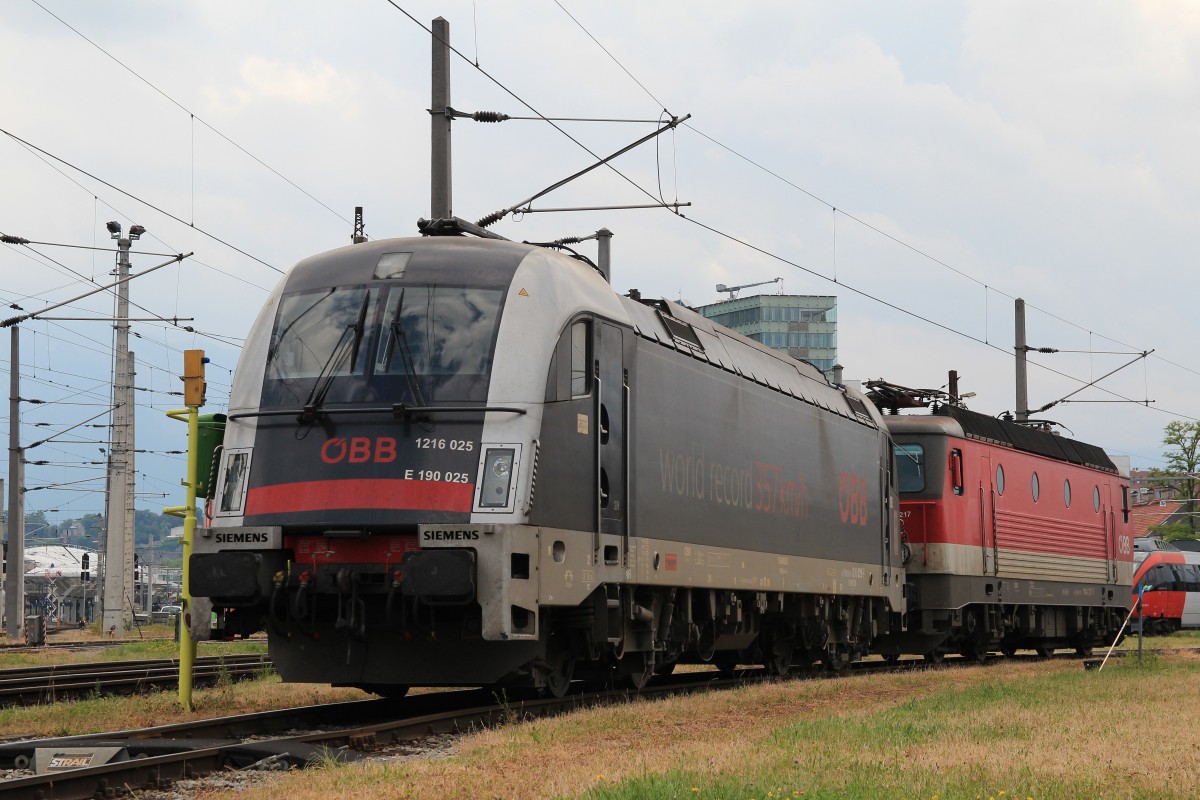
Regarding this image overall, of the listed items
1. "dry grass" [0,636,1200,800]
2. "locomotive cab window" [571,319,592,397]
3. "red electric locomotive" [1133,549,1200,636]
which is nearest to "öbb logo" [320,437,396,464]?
"locomotive cab window" [571,319,592,397]

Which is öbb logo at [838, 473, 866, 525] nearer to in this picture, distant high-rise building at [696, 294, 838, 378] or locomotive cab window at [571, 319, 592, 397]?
locomotive cab window at [571, 319, 592, 397]

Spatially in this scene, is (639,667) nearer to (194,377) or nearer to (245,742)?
(194,377)

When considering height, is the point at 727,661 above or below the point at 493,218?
below

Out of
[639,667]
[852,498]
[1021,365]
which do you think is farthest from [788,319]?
[639,667]

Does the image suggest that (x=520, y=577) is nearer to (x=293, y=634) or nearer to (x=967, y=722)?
(x=293, y=634)

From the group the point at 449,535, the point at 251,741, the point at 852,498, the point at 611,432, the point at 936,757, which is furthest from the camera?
the point at 852,498

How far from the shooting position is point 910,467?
25.5 metres

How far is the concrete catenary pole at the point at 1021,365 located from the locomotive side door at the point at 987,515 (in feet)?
30.9

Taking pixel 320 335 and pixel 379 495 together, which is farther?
pixel 320 335

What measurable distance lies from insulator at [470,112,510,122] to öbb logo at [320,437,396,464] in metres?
8.59

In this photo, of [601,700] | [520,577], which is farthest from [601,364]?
[601,700]

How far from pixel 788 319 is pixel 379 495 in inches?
4886

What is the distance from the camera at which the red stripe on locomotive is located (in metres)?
12.2

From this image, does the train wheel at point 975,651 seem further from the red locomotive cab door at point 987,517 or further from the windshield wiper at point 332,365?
the windshield wiper at point 332,365
